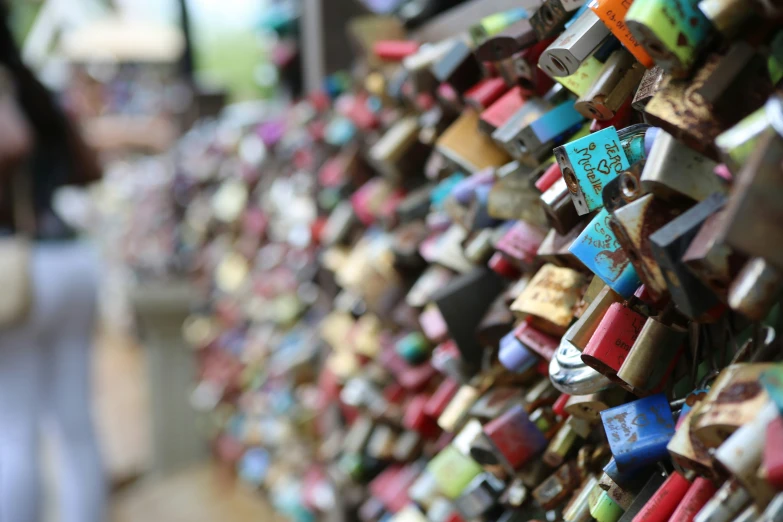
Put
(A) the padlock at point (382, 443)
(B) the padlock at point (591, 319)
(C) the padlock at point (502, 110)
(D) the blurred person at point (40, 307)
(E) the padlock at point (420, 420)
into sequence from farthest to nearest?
(D) the blurred person at point (40, 307), (A) the padlock at point (382, 443), (E) the padlock at point (420, 420), (C) the padlock at point (502, 110), (B) the padlock at point (591, 319)

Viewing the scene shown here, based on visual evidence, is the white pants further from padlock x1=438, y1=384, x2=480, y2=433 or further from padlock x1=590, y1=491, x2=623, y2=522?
padlock x1=590, y1=491, x2=623, y2=522

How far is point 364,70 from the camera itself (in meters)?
1.51

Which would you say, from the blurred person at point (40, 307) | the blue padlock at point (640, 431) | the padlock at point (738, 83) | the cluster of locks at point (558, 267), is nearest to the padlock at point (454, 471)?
the cluster of locks at point (558, 267)

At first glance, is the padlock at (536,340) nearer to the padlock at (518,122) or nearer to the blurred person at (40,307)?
the padlock at (518,122)

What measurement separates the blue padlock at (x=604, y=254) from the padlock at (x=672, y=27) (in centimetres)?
13

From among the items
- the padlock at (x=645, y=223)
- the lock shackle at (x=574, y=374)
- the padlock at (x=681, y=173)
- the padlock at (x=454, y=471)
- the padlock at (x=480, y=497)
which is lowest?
the padlock at (x=454, y=471)

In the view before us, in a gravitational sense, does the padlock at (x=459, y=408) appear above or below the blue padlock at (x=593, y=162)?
below

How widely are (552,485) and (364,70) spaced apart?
95cm

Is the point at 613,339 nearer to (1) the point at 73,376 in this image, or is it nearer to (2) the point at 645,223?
(2) the point at 645,223

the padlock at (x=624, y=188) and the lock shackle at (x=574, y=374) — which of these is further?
the lock shackle at (x=574, y=374)

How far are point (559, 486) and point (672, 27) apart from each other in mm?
459

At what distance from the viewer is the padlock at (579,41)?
65 centimetres

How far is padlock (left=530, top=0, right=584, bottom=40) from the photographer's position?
0.70 m

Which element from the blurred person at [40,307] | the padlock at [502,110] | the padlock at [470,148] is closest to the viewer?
the padlock at [502,110]
